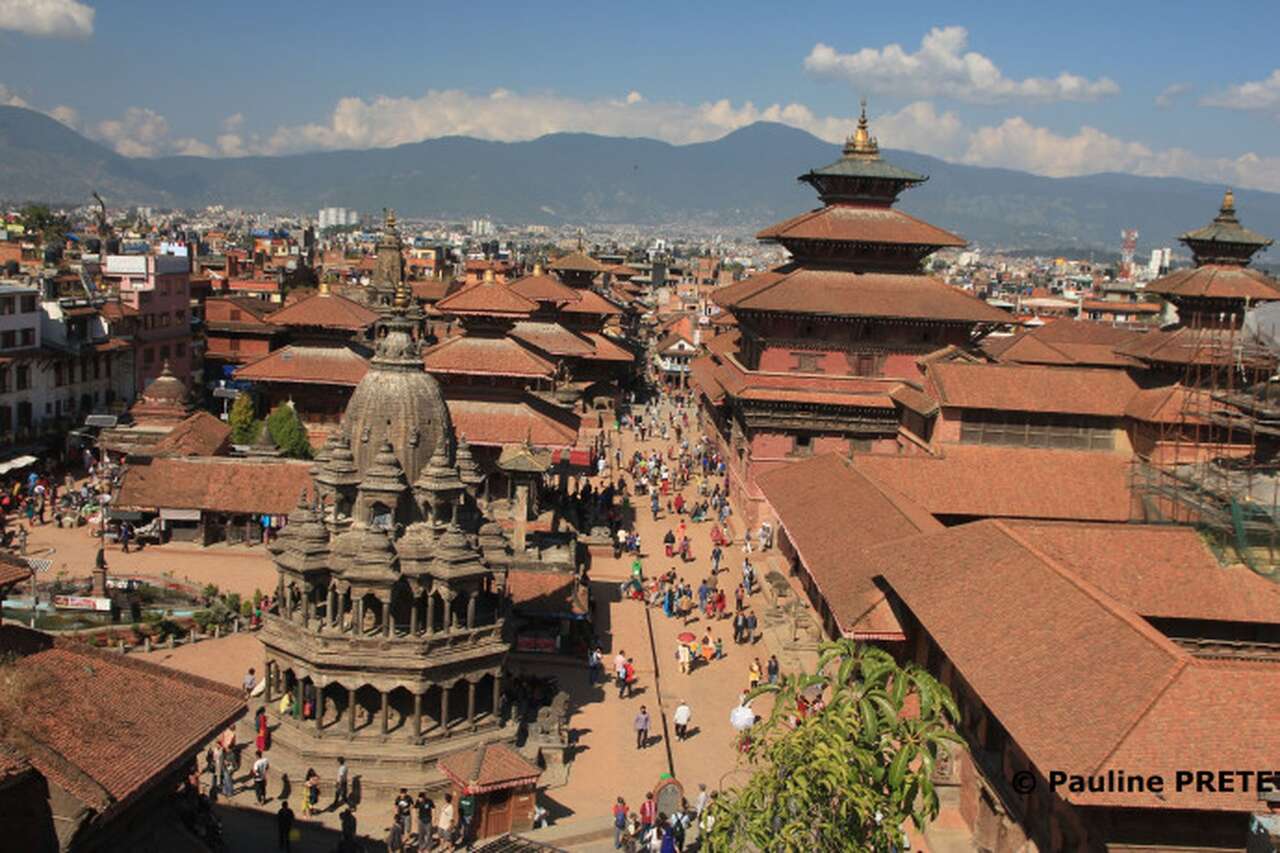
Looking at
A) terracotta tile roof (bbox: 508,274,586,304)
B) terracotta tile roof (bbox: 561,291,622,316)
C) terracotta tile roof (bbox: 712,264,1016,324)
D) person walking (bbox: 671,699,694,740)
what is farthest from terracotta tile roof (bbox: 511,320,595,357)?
person walking (bbox: 671,699,694,740)

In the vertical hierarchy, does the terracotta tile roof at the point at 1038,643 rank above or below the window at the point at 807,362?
below

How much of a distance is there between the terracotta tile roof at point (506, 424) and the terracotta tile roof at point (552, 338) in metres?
19.4

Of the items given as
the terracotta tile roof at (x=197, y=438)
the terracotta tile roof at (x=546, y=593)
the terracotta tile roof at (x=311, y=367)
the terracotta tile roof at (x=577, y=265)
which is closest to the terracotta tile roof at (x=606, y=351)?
the terracotta tile roof at (x=577, y=265)

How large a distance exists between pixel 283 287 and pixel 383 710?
78833 mm

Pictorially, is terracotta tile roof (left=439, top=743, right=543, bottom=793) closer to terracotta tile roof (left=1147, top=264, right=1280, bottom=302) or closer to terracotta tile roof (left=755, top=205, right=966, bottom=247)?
terracotta tile roof (left=1147, top=264, right=1280, bottom=302)

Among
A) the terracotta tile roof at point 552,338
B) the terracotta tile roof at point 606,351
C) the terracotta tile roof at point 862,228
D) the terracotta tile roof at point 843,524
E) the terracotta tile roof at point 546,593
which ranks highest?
the terracotta tile roof at point 862,228

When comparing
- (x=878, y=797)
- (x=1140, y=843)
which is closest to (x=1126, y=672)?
(x=1140, y=843)

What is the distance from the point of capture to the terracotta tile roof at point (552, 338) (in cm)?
5878

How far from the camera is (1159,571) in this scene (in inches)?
895

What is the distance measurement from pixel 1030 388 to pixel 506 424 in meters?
16.6

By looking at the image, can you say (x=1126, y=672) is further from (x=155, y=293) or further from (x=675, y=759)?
(x=155, y=293)

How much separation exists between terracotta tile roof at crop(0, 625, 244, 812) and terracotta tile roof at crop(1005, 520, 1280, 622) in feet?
49.5

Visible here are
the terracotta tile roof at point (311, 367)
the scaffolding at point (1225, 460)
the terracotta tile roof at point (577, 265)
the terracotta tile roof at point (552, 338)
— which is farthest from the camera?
the terracotta tile roof at point (577, 265)

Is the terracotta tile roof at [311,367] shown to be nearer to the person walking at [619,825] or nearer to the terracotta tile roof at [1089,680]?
the person walking at [619,825]
